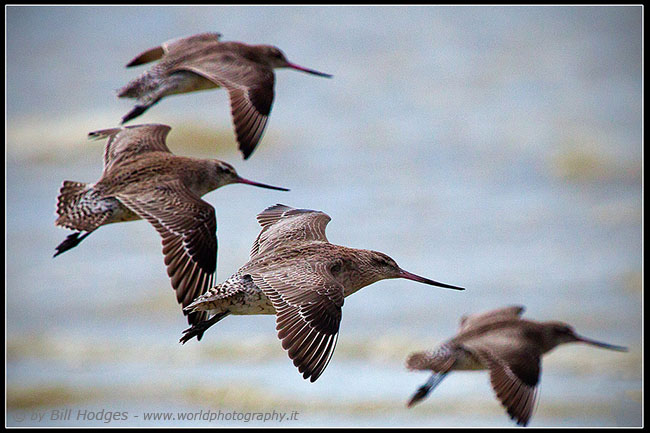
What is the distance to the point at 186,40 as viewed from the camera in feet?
23.7

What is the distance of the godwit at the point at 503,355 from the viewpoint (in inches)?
249

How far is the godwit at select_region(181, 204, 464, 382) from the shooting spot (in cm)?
424

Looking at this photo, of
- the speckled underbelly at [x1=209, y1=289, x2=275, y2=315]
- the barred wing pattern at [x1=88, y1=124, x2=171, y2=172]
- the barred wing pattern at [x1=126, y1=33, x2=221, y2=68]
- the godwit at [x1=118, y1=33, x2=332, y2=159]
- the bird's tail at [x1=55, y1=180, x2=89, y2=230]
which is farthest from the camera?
the barred wing pattern at [x1=126, y1=33, x2=221, y2=68]

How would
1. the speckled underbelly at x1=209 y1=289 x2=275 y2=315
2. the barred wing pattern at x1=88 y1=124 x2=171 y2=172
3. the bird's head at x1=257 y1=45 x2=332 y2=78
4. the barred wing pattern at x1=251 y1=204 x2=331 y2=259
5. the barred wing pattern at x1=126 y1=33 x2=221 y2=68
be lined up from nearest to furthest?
the speckled underbelly at x1=209 y1=289 x2=275 y2=315
the barred wing pattern at x1=251 y1=204 x2=331 y2=259
the barred wing pattern at x1=88 y1=124 x2=171 y2=172
the barred wing pattern at x1=126 y1=33 x2=221 y2=68
the bird's head at x1=257 y1=45 x2=332 y2=78

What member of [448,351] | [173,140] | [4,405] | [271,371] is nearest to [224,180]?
[448,351]

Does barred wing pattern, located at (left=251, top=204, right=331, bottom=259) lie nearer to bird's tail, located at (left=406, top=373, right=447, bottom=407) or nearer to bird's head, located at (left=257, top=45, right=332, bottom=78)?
bird's tail, located at (left=406, top=373, right=447, bottom=407)

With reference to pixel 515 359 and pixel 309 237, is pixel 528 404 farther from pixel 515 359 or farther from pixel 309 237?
pixel 309 237

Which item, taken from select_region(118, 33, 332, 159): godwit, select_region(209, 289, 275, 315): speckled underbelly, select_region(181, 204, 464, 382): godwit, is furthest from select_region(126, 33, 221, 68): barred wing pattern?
select_region(209, 289, 275, 315): speckled underbelly

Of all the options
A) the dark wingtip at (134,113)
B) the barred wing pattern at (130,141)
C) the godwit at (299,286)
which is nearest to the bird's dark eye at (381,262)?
the godwit at (299,286)

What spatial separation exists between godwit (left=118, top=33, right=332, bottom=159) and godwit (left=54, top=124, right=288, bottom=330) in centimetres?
21

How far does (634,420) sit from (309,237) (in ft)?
14.2

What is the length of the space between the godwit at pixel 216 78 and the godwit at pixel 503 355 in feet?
6.09

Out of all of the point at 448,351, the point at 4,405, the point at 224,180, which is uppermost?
the point at 224,180

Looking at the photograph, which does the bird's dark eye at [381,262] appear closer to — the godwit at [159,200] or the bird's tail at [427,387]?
the godwit at [159,200]
